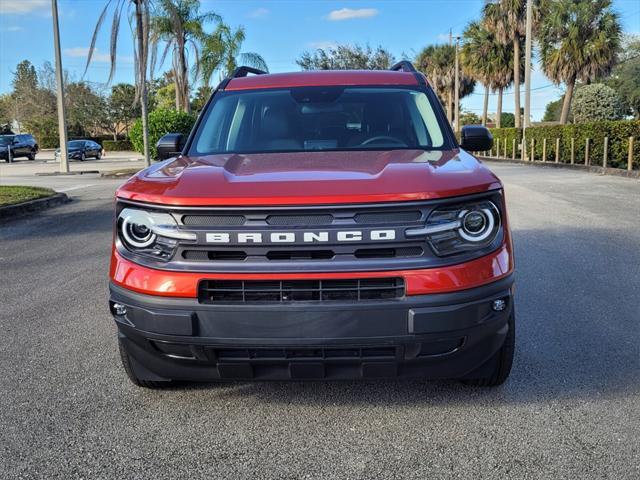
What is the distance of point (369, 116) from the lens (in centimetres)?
440

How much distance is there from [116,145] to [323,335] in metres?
64.7

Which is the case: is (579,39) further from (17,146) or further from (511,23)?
(17,146)

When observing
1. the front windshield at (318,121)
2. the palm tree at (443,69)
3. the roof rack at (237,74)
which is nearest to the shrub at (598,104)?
the palm tree at (443,69)

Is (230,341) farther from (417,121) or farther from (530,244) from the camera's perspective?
(530,244)

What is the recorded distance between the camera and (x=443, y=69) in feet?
207

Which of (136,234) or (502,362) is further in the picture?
(502,362)

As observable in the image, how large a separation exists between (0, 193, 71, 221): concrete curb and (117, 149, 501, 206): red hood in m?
9.45

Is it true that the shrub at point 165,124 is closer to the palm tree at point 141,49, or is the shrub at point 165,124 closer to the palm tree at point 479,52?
the palm tree at point 141,49

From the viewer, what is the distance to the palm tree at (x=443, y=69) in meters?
61.8

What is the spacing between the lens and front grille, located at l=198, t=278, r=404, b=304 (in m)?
2.81

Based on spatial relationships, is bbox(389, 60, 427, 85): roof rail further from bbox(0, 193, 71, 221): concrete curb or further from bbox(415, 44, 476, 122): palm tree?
bbox(415, 44, 476, 122): palm tree

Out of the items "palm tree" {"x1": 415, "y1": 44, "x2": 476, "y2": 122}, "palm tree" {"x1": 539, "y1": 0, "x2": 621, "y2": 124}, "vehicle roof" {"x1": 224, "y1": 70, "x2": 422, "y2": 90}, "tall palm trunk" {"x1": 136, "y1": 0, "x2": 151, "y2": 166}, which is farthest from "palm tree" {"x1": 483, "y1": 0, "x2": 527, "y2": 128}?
"vehicle roof" {"x1": 224, "y1": 70, "x2": 422, "y2": 90}

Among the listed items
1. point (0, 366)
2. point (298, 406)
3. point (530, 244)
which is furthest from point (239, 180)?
point (530, 244)

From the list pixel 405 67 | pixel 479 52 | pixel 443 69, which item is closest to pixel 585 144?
pixel 405 67
